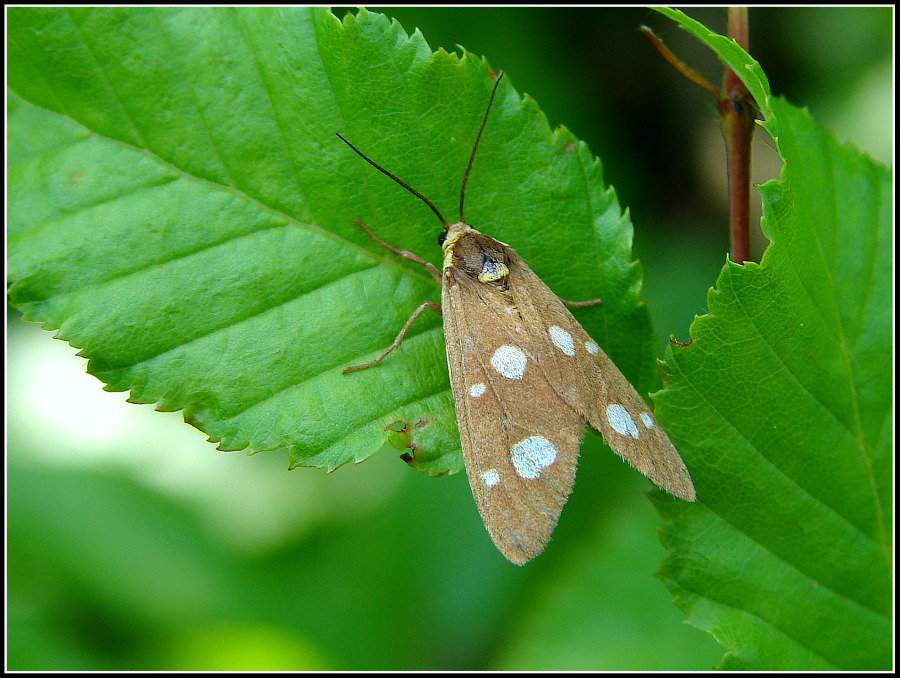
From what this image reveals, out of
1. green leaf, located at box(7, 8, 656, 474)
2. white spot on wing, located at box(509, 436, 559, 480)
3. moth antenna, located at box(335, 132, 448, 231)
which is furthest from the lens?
white spot on wing, located at box(509, 436, 559, 480)

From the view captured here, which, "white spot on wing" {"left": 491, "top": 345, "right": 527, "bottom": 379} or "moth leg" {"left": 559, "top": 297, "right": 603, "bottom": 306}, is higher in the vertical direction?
"moth leg" {"left": 559, "top": 297, "right": 603, "bottom": 306}

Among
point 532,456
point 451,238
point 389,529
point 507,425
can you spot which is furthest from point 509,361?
point 389,529

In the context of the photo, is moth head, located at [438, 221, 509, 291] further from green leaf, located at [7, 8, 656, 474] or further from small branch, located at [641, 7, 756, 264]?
small branch, located at [641, 7, 756, 264]

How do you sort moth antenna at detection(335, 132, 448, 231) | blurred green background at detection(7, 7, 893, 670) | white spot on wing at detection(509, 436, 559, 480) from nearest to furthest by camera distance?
moth antenna at detection(335, 132, 448, 231)
white spot on wing at detection(509, 436, 559, 480)
blurred green background at detection(7, 7, 893, 670)

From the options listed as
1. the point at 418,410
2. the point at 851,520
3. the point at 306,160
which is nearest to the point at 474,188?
the point at 306,160

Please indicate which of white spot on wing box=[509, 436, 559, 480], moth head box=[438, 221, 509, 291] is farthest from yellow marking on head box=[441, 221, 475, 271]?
white spot on wing box=[509, 436, 559, 480]

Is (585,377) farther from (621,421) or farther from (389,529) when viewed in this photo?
(389,529)

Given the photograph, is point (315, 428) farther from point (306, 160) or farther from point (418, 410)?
point (306, 160)
